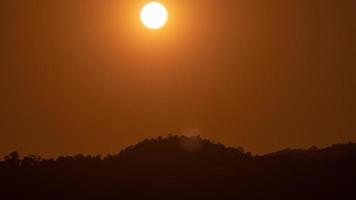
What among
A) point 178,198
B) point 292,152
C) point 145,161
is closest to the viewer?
point 178,198

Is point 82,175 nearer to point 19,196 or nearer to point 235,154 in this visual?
point 19,196

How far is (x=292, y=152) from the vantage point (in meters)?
110

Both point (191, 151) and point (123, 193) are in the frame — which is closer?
point (123, 193)

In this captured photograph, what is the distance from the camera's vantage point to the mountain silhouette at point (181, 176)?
93.4 meters

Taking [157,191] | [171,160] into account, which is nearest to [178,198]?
[157,191]

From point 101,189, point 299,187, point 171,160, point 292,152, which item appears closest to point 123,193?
point 101,189

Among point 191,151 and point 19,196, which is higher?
point 191,151

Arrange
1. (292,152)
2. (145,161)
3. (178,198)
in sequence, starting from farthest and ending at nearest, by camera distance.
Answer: (292,152) → (145,161) → (178,198)

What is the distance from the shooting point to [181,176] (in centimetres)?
9650

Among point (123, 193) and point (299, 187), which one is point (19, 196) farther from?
point (299, 187)

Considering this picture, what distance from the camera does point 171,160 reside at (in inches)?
3962

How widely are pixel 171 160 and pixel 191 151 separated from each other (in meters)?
2.98

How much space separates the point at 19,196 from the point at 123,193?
919 cm

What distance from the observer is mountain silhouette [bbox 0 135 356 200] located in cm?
9344
